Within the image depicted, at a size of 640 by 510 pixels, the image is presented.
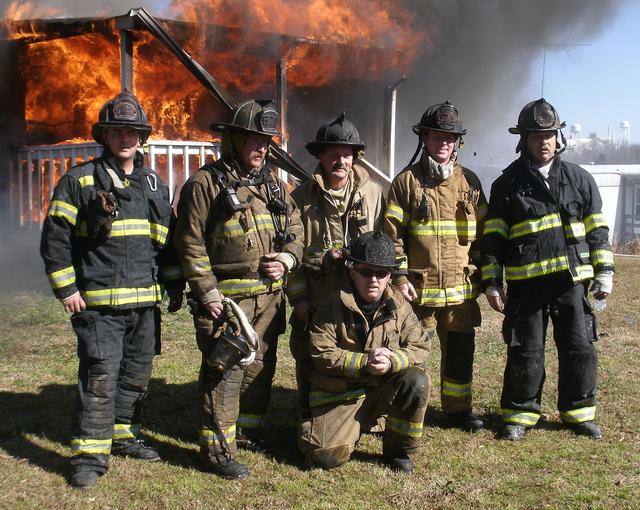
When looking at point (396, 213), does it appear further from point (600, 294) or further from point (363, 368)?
point (600, 294)

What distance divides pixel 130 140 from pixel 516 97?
14.6 meters

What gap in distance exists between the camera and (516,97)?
17016 millimetres

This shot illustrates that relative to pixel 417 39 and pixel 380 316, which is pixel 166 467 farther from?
pixel 417 39

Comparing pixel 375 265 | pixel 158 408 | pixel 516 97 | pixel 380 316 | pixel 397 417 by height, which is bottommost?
pixel 158 408

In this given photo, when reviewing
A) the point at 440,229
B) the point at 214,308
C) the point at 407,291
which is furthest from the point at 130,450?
the point at 440,229

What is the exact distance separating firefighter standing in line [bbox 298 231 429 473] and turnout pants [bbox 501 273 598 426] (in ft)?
2.55

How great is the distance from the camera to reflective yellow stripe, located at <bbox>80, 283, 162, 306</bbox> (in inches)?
150

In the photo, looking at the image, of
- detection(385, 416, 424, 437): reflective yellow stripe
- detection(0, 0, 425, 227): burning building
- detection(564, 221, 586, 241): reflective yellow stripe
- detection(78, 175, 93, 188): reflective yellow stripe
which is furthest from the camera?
detection(0, 0, 425, 227): burning building

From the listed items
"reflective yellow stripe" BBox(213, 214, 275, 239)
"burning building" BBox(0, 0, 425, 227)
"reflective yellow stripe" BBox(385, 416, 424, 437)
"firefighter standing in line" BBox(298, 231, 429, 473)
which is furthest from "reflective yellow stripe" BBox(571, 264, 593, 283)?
"burning building" BBox(0, 0, 425, 227)

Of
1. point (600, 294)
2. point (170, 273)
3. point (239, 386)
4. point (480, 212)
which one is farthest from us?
point (480, 212)

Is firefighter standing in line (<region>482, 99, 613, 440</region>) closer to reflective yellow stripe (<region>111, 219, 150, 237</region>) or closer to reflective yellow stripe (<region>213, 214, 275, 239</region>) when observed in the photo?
reflective yellow stripe (<region>213, 214, 275, 239</region>)

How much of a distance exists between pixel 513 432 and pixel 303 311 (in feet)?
4.98

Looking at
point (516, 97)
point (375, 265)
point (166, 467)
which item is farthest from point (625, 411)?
point (516, 97)

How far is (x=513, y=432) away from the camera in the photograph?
178 inches
